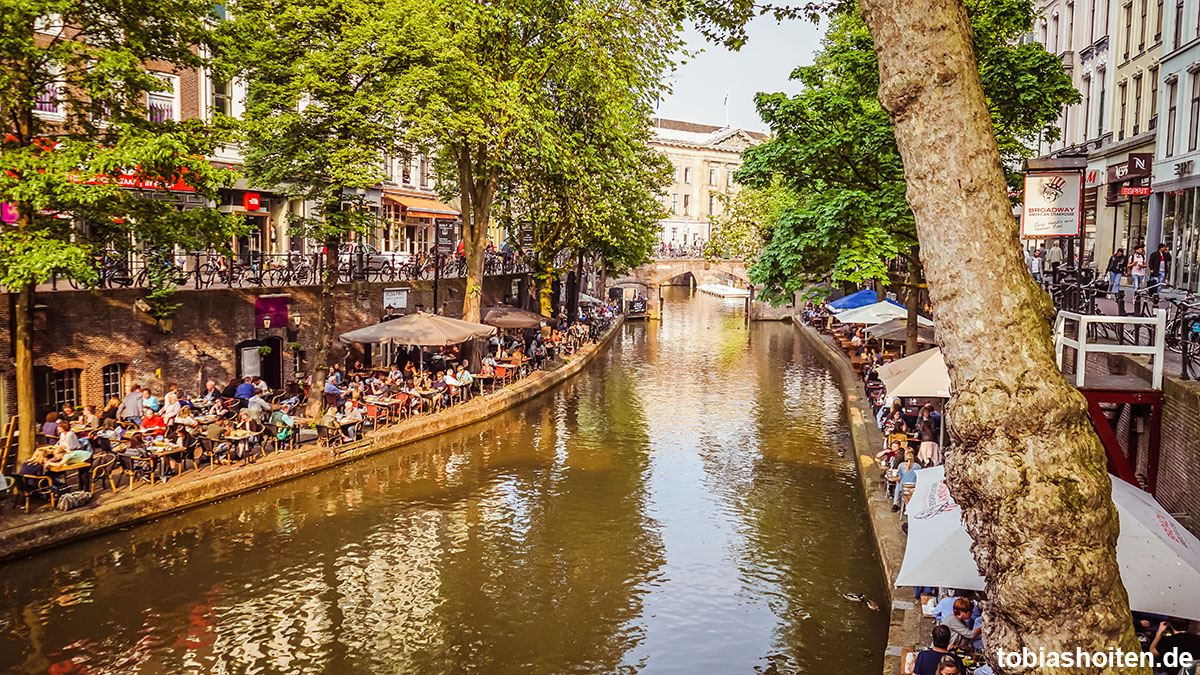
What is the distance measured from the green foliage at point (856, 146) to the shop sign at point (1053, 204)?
191 inches

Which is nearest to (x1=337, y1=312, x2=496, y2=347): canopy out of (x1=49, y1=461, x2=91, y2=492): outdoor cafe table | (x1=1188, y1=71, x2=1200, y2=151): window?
(x1=49, y1=461, x2=91, y2=492): outdoor cafe table

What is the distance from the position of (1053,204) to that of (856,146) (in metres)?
7.14

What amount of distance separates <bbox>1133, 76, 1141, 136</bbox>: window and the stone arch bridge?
1383 inches

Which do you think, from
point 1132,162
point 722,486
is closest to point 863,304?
point 1132,162

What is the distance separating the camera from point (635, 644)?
11.7 m

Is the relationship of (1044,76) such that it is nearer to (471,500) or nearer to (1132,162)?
(1132,162)

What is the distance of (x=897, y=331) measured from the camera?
28.7 metres

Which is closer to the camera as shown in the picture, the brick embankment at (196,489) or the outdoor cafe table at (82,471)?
the brick embankment at (196,489)

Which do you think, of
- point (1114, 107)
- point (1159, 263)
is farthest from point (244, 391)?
point (1114, 107)

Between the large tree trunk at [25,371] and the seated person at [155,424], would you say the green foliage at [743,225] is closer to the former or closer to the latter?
the seated person at [155,424]

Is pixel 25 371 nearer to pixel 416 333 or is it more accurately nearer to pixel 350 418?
pixel 350 418

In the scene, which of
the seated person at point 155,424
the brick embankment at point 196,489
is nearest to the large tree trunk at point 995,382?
the brick embankment at point 196,489

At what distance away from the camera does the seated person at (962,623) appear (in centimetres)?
963

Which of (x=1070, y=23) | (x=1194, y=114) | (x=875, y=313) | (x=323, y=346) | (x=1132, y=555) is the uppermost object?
(x=1070, y=23)
